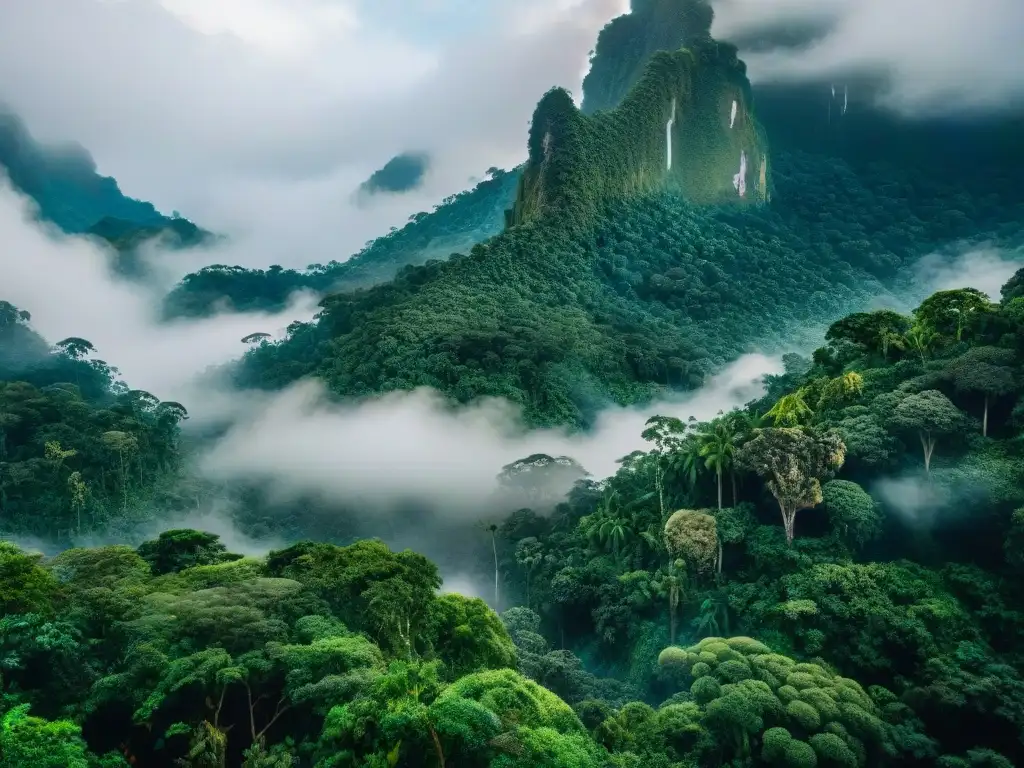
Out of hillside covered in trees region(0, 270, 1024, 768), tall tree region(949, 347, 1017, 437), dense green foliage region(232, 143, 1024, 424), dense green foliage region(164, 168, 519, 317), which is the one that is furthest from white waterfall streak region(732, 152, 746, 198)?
tall tree region(949, 347, 1017, 437)

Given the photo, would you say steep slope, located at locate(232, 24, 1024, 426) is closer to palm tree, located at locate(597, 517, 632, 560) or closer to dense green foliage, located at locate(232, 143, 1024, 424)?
dense green foliage, located at locate(232, 143, 1024, 424)

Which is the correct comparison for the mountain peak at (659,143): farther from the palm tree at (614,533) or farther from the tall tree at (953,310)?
the palm tree at (614,533)

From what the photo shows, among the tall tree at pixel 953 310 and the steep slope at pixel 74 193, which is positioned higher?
Answer: the steep slope at pixel 74 193

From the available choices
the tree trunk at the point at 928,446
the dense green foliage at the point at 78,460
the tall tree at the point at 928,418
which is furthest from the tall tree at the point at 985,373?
the dense green foliage at the point at 78,460

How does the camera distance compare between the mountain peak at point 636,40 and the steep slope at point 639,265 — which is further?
the mountain peak at point 636,40

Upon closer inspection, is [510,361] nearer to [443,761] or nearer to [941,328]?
[941,328]

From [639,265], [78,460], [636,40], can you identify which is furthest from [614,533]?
[636,40]
